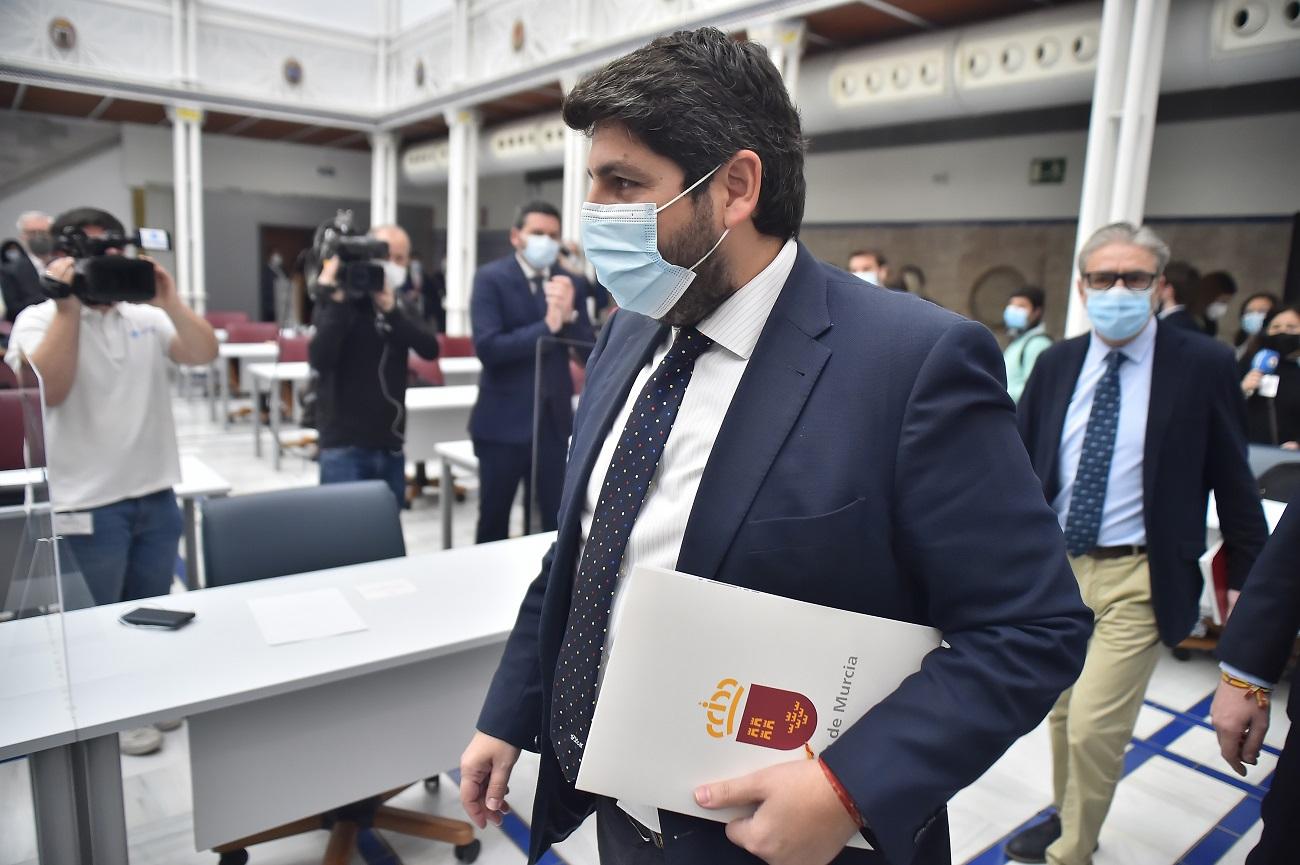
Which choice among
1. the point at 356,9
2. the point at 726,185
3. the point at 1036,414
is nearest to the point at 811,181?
the point at 356,9

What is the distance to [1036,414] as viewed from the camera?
229cm

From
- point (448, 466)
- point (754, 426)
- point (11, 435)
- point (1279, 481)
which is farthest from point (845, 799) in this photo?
point (448, 466)

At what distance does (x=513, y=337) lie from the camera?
338 cm

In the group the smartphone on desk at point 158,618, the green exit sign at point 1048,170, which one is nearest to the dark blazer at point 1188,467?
the smartphone on desk at point 158,618

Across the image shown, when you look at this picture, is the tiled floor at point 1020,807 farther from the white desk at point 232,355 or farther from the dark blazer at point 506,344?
the white desk at point 232,355

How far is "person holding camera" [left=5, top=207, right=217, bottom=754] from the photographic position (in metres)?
2.21

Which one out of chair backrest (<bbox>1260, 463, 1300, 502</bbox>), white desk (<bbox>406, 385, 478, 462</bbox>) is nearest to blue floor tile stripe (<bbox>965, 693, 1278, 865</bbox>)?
chair backrest (<bbox>1260, 463, 1300, 502</bbox>)

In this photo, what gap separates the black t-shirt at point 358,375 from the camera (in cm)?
311

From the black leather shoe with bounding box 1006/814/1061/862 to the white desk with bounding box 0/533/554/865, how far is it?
156 centimetres

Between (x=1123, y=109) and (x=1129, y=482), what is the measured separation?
356cm

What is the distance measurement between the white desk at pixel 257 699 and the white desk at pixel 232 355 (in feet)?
20.0

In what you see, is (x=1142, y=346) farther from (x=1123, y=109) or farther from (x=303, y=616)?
A: (x=1123, y=109)

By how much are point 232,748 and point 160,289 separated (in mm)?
1407

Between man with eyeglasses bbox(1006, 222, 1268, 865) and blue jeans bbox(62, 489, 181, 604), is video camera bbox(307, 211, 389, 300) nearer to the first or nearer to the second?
blue jeans bbox(62, 489, 181, 604)
